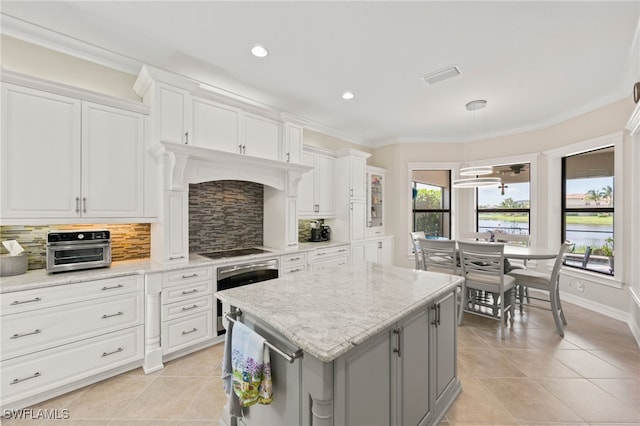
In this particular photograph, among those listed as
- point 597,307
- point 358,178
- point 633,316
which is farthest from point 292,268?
point 597,307

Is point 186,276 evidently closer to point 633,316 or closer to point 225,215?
point 225,215

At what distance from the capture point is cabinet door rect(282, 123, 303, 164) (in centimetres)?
358

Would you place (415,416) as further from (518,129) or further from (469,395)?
(518,129)

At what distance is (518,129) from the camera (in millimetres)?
4738

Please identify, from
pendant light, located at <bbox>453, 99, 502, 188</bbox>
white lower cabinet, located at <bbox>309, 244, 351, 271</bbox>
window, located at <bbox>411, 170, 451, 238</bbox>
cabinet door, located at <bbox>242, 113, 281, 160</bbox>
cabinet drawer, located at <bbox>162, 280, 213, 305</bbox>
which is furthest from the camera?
window, located at <bbox>411, 170, 451, 238</bbox>

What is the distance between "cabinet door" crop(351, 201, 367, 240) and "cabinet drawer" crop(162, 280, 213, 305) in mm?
2499

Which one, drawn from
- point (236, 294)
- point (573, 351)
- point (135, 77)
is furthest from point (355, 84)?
point (573, 351)

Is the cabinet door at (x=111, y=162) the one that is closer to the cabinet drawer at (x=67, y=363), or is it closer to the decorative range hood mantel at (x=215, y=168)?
the decorative range hood mantel at (x=215, y=168)

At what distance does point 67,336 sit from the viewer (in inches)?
80.4

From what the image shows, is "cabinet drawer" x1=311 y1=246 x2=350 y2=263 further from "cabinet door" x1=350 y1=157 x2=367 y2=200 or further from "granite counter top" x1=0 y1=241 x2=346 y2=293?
"granite counter top" x1=0 y1=241 x2=346 y2=293

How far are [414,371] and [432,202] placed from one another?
4645 mm

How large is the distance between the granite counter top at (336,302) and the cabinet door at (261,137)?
1.85 meters

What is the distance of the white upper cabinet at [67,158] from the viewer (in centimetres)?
203

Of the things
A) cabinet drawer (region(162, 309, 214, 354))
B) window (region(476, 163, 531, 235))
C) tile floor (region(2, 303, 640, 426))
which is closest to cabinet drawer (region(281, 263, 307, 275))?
cabinet drawer (region(162, 309, 214, 354))
